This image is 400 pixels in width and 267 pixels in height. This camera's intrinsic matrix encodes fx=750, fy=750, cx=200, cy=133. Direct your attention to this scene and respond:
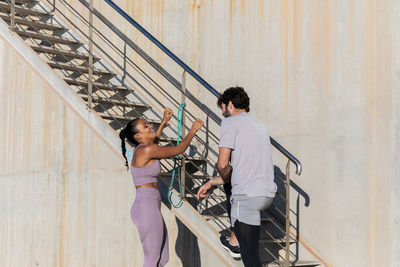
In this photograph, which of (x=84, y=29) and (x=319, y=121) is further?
(x=84, y=29)

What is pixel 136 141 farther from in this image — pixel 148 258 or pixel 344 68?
pixel 344 68

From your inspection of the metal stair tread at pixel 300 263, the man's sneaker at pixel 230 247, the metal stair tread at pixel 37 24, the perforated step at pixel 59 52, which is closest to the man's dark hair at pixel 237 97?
the man's sneaker at pixel 230 247

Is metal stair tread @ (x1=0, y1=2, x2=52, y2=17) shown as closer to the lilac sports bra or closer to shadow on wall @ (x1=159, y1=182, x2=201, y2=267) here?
shadow on wall @ (x1=159, y1=182, x2=201, y2=267)

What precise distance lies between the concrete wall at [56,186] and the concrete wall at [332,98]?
1398mm

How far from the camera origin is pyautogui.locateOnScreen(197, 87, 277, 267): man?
5.30 m

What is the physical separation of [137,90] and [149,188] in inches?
101

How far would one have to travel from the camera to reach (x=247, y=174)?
5320 millimetres

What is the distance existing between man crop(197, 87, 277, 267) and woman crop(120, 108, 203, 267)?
307mm

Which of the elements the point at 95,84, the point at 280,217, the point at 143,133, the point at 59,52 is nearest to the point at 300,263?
the point at 280,217

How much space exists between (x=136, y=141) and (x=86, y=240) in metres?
2.64

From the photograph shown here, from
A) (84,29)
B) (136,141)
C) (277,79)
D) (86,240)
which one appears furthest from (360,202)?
(84,29)

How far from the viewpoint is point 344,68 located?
20.6 feet

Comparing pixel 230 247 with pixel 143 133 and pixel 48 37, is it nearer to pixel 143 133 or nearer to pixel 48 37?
pixel 143 133

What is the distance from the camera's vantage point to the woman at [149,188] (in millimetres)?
5555
